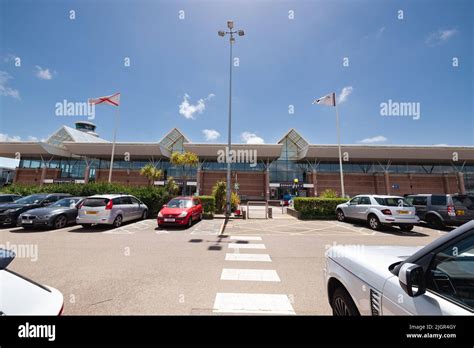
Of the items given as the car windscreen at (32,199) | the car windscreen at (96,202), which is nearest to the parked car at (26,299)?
the car windscreen at (96,202)

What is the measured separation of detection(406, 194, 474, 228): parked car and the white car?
11754mm

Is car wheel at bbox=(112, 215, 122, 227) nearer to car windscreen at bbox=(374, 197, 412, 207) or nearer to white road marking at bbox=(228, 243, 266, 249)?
white road marking at bbox=(228, 243, 266, 249)

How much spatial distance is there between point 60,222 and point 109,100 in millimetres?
13941

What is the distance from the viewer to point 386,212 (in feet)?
31.0

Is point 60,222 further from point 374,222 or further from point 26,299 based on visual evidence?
point 374,222

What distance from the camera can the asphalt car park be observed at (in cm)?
312

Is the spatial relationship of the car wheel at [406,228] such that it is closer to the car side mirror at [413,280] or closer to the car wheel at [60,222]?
the car side mirror at [413,280]

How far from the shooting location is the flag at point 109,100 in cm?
1809

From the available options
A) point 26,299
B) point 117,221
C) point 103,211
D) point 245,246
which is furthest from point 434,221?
point 103,211

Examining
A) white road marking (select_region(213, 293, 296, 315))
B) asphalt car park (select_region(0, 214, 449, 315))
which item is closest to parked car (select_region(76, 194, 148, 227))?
asphalt car park (select_region(0, 214, 449, 315))
